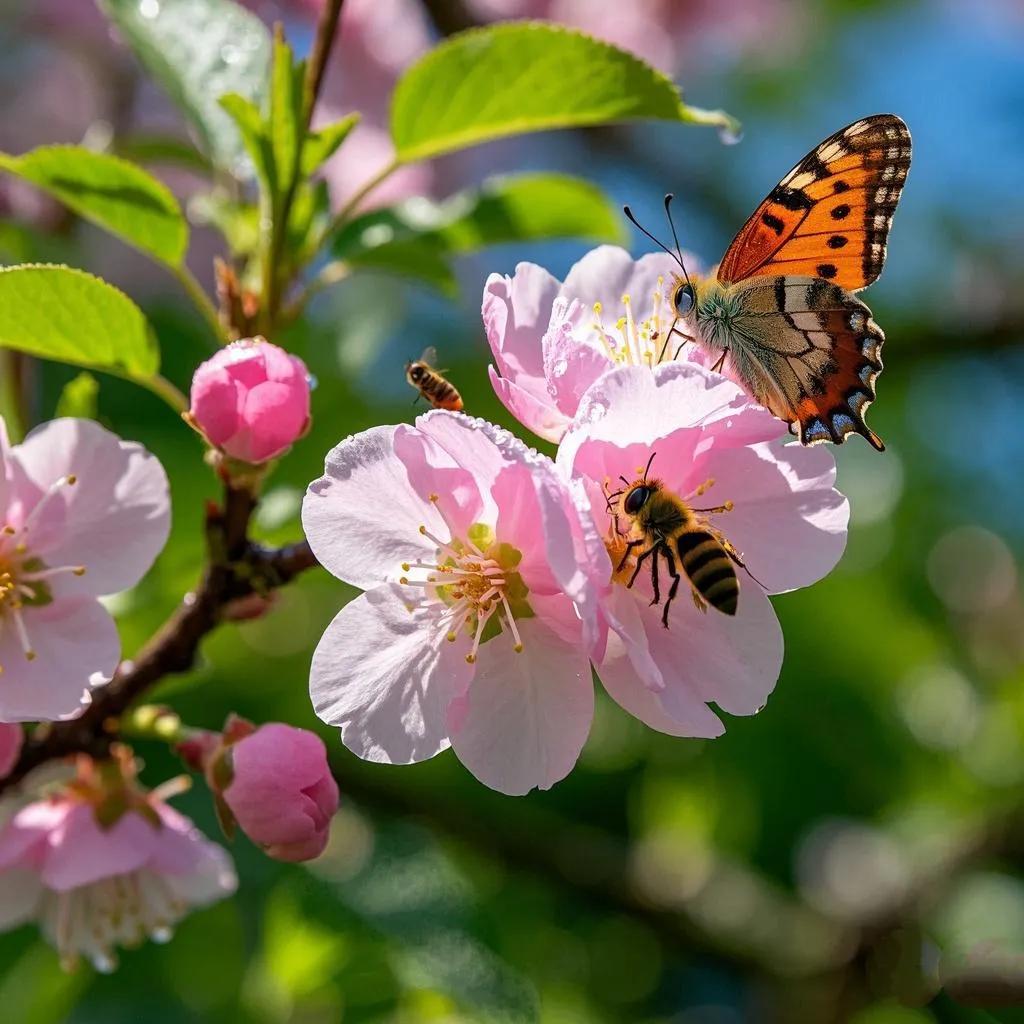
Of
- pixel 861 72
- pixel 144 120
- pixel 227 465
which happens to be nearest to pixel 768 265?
pixel 227 465

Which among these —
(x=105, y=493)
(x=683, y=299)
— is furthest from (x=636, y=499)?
(x=105, y=493)

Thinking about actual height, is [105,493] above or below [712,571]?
below

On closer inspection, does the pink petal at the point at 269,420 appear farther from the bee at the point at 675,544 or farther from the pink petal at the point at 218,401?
the bee at the point at 675,544

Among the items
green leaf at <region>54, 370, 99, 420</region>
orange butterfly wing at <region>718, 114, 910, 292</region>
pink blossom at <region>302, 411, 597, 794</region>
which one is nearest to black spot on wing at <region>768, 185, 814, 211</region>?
orange butterfly wing at <region>718, 114, 910, 292</region>

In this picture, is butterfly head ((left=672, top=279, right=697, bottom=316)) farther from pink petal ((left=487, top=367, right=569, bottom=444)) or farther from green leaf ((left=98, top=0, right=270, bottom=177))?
green leaf ((left=98, top=0, right=270, bottom=177))

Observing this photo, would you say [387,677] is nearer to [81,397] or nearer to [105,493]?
[105,493]
